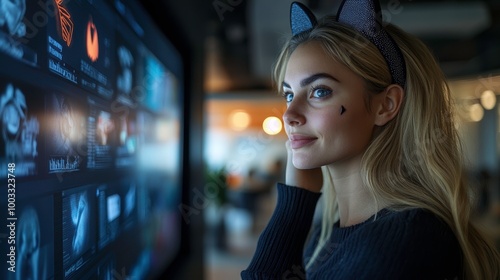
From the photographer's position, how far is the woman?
0.94m

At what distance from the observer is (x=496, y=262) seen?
0.97 meters

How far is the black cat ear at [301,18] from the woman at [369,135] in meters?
0.04

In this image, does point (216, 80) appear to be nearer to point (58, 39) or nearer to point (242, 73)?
point (242, 73)

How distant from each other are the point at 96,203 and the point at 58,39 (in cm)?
37

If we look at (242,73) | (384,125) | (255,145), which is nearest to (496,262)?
(384,125)

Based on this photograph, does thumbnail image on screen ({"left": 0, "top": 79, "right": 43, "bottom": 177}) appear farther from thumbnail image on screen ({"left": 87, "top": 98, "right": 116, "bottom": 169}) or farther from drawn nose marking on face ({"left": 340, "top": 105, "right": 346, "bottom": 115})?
drawn nose marking on face ({"left": 340, "top": 105, "right": 346, "bottom": 115})

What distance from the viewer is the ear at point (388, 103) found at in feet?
3.24

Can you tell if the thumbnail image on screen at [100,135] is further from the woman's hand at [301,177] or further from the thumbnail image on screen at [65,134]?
the woman's hand at [301,177]

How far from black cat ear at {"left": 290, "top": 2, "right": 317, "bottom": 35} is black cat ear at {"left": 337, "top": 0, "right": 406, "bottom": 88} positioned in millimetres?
98

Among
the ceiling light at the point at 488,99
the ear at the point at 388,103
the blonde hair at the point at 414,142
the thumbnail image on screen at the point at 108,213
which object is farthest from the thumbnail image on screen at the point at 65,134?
the ceiling light at the point at 488,99

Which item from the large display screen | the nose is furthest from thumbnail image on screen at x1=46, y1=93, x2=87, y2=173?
the nose

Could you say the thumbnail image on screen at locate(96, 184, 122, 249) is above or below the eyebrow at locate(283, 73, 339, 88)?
below

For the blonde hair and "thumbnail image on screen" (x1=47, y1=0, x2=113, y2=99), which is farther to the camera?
the blonde hair

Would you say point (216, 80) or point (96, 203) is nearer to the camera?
point (96, 203)
